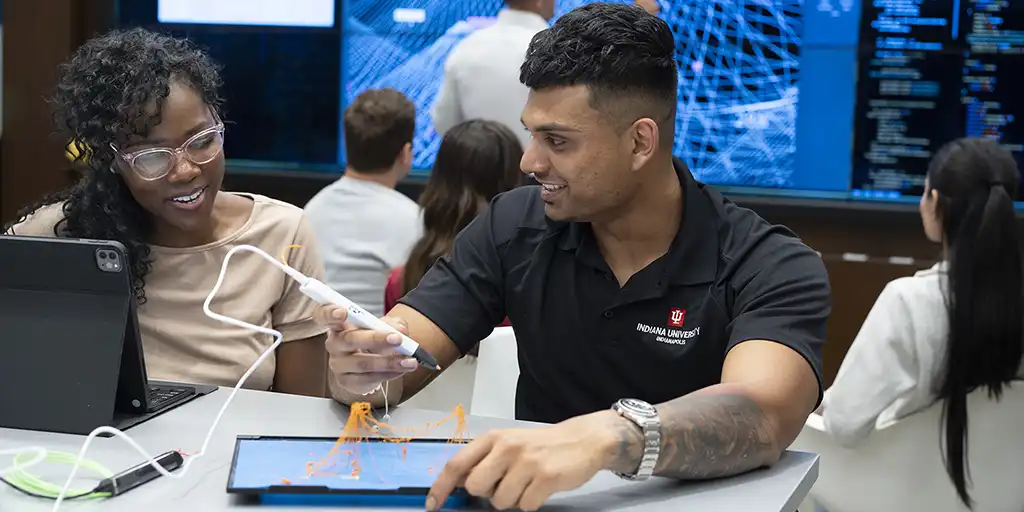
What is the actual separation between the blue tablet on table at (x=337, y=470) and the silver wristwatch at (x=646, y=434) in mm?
216

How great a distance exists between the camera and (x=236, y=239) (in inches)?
86.4

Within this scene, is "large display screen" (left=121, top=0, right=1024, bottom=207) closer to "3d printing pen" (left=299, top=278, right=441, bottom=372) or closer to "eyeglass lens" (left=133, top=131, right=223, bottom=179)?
"eyeglass lens" (left=133, top=131, right=223, bottom=179)

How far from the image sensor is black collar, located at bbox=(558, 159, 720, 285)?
6.37 ft

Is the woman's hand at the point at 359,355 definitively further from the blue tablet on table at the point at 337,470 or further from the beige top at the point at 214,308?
the beige top at the point at 214,308

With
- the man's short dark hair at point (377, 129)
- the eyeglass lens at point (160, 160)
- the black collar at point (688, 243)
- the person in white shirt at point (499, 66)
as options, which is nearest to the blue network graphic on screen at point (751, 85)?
the person in white shirt at point (499, 66)

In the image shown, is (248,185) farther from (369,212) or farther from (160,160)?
(160,160)

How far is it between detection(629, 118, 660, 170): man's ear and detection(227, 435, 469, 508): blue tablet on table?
65cm

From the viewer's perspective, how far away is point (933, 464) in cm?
264

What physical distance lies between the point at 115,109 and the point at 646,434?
1.17 metres

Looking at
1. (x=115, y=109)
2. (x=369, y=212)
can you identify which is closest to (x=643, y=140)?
(x=115, y=109)

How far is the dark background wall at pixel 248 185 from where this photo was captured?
4.19 meters

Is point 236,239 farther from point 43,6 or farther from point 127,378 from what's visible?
point 43,6

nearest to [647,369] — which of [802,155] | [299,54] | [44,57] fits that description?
[802,155]

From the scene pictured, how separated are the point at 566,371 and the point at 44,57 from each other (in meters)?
3.88
